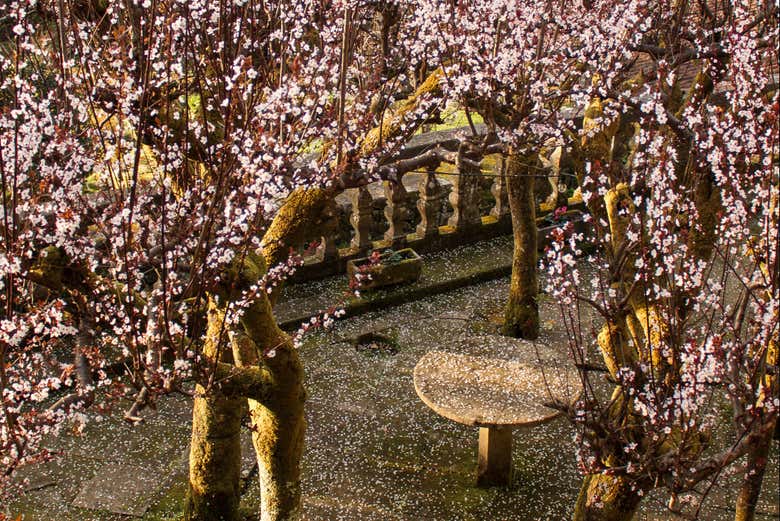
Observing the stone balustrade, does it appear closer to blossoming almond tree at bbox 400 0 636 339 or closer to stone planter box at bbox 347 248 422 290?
stone planter box at bbox 347 248 422 290

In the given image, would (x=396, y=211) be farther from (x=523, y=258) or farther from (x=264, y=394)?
(x=264, y=394)

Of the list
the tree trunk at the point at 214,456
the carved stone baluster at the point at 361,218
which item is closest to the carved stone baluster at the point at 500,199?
the carved stone baluster at the point at 361,218

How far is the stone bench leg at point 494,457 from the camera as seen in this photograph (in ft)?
25.0

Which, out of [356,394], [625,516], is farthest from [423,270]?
[625,516]

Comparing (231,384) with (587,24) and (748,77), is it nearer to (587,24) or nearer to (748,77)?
(748,77)

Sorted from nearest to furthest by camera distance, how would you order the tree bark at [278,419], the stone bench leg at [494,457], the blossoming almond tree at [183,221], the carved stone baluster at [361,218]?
the blossoming almond tree at [183,221] → the tree bark at [278,419] → the stone bench leg at [494,457] → the carved stone baluster at [361,218]

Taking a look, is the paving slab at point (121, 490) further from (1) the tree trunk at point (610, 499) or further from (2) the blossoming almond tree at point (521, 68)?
(2) the blossoming almond tree at point (521, 68)

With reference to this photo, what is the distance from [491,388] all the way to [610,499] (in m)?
1.76

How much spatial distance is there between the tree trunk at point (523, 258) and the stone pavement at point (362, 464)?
400mm

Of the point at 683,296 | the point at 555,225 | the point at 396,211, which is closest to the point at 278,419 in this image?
the point at 683,296

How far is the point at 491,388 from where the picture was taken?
768 cm

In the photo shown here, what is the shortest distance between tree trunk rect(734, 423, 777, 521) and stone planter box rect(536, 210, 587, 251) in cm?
531

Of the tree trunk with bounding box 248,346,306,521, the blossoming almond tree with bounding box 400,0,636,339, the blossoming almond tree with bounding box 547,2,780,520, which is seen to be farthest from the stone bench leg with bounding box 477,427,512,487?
the blossoming almond tree with bounding box 400,0,636,339

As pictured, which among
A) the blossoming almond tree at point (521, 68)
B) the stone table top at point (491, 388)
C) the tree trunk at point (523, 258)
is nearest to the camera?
the stone table top at point (491, 388)
